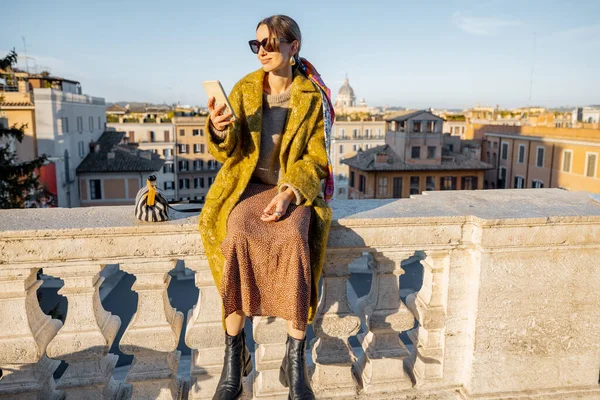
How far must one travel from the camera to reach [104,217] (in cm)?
256

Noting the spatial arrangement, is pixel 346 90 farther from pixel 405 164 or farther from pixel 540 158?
pixel 540 158

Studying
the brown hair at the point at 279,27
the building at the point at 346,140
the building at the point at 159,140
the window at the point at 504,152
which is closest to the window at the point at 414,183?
the window at the point at 504,152

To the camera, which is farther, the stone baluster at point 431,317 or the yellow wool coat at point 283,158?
the stone baluster at point 431,317

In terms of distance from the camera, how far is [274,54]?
253 centimetres

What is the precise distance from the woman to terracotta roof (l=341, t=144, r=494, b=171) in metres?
38.4

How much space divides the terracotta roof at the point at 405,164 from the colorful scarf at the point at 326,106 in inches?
1504

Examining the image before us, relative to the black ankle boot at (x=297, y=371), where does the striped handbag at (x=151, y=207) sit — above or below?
above

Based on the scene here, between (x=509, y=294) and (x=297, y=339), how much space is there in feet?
3.93

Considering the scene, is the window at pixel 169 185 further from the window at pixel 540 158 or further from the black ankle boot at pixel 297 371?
the black ankle boot at pixel 297 371

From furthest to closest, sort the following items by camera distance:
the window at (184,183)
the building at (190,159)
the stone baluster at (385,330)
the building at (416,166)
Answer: the window at (184,183), the building at (190,159), the building at (416,166), the stone baluster at (385,330)

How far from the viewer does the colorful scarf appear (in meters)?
2.62

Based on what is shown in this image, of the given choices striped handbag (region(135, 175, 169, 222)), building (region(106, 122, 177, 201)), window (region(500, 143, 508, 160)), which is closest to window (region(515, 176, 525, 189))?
window (region(500, 143, 508, 160))

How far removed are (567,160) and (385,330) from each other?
36.5 metres

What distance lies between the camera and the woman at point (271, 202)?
223cm
